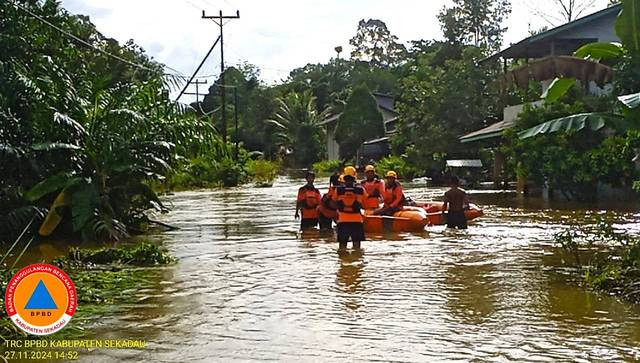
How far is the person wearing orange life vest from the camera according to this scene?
56.8ft

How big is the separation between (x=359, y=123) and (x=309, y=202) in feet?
145

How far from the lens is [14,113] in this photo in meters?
16.8

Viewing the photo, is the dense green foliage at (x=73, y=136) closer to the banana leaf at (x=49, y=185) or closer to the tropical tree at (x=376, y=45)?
the banana leaf at (x=49, y=185)

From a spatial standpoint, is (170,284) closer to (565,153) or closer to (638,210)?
(638,210)

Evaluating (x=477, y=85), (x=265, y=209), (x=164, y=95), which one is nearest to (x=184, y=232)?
(x=164, y=95)

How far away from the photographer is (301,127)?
6688 centimetres

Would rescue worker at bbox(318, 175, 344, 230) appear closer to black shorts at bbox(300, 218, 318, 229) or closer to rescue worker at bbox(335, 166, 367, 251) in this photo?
black shorts at bbox(300, 218, 318, 229)

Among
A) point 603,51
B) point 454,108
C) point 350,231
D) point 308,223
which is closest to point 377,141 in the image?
point 454,108

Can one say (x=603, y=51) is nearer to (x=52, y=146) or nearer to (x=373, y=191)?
(x=373, y=191)

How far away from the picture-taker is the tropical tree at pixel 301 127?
66875 millimetres

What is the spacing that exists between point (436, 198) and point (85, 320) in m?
21.5

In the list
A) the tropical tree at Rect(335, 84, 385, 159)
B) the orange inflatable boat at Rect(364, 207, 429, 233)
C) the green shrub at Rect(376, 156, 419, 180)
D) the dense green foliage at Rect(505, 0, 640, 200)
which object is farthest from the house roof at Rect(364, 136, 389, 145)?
the orange inflatable boat at Rect(364, 207, 429, 233)

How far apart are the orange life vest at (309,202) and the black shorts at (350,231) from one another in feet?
10.7

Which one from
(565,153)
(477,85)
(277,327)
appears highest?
(477,85)
